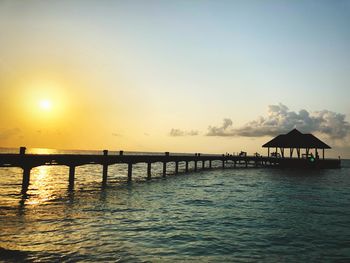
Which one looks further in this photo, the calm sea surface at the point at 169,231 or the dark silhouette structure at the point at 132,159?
the dark silhouette structure at the point at 132,159

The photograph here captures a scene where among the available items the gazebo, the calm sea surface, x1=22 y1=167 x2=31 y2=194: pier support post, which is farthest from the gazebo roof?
x1=22 y1=167 x2=31 y2=194: pier support post

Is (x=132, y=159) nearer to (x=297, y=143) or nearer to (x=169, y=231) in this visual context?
(x=169, y=231)

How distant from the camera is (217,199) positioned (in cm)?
2081

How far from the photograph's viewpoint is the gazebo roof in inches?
2323

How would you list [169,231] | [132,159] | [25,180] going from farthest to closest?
[132,159], [25,180], [169,231]

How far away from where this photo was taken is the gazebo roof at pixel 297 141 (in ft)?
194

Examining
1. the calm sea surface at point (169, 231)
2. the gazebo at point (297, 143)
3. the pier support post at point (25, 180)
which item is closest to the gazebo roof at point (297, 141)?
the gazebo at point (297, 143)

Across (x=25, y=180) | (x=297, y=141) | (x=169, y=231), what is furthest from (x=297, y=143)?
(x=169, y=231)

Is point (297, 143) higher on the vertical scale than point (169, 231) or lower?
higher

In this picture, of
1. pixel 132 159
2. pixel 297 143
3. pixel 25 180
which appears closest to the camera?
pixel 25 180

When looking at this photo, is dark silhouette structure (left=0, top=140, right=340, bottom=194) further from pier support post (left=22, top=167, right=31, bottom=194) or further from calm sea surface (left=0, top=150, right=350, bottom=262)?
calm sea surface (left=0, top=150, right=350, bottom=262)

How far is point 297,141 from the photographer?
59.9 m

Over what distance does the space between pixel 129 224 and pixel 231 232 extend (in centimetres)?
409

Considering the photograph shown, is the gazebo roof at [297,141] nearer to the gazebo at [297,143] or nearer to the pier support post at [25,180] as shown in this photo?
the gazebo at [297,143]
